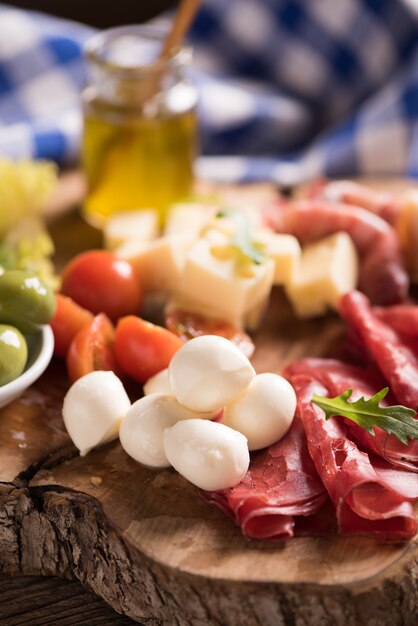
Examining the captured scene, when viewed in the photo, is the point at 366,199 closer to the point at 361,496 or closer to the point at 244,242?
the point at 244,242

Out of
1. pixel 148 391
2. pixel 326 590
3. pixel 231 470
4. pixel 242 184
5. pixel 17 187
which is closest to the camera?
pixel 326 590

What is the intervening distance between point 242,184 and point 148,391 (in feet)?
4.96

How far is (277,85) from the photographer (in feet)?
14.1

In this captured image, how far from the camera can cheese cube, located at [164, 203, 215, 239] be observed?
2.84m

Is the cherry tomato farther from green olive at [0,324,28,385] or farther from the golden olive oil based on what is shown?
the golden olive oil

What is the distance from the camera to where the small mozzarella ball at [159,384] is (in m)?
2.24

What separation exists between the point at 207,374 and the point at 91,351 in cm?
47

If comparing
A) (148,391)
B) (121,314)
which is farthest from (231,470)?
(121,314)

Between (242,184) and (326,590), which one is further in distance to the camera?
(242,184)

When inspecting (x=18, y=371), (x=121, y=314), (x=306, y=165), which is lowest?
(x=306, y=165)

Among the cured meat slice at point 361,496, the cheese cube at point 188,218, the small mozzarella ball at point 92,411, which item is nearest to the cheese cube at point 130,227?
the cheese cube at point 188,218

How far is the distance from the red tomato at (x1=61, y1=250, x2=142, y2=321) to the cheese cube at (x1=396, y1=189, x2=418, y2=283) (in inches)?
33.4

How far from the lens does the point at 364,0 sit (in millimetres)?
4082

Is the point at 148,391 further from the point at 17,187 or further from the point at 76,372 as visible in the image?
the point at 17,187
